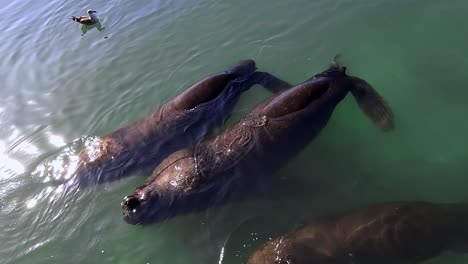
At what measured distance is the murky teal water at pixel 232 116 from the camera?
6.02m

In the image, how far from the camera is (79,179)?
7297 mm

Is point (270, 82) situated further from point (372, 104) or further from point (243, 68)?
point (372, 104)

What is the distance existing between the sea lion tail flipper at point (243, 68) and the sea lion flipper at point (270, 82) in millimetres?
188

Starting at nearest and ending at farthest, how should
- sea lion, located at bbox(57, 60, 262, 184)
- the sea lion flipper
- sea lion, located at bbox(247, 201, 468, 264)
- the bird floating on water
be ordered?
sea lion, located at bbox(247, 201, 468, 264) < sea lion, located at bbox(57, 60, 262, 184) < the sea lion flipper < the bird floating on water

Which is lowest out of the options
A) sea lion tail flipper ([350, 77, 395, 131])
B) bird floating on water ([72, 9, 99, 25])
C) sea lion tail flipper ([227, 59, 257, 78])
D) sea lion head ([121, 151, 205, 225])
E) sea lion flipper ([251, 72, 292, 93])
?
sea lion tail flipper ([350, 77, 395, 131])

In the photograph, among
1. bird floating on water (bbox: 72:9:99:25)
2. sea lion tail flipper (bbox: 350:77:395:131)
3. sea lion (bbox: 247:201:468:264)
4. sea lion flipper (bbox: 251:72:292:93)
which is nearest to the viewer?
sea lion (bbox: 247:201:468:264)

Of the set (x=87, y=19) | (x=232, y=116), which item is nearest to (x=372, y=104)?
(x=232, y=116)

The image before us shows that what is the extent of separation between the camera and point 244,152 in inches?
257

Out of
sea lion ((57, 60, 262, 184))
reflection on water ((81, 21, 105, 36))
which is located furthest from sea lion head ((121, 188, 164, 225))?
reflection on water ((81, 21, 105, 36))

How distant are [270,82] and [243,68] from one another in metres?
0.75

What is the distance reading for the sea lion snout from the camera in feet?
19.9

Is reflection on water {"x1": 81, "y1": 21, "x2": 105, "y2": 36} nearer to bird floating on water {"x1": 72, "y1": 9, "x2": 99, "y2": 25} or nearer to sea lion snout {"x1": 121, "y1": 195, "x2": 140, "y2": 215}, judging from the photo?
bird floating on water {"x1": 72, "y1": 9, "x2": 99, "y2": 25}

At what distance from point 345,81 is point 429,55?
6.19 ft

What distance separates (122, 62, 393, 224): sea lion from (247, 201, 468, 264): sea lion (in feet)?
4.75
